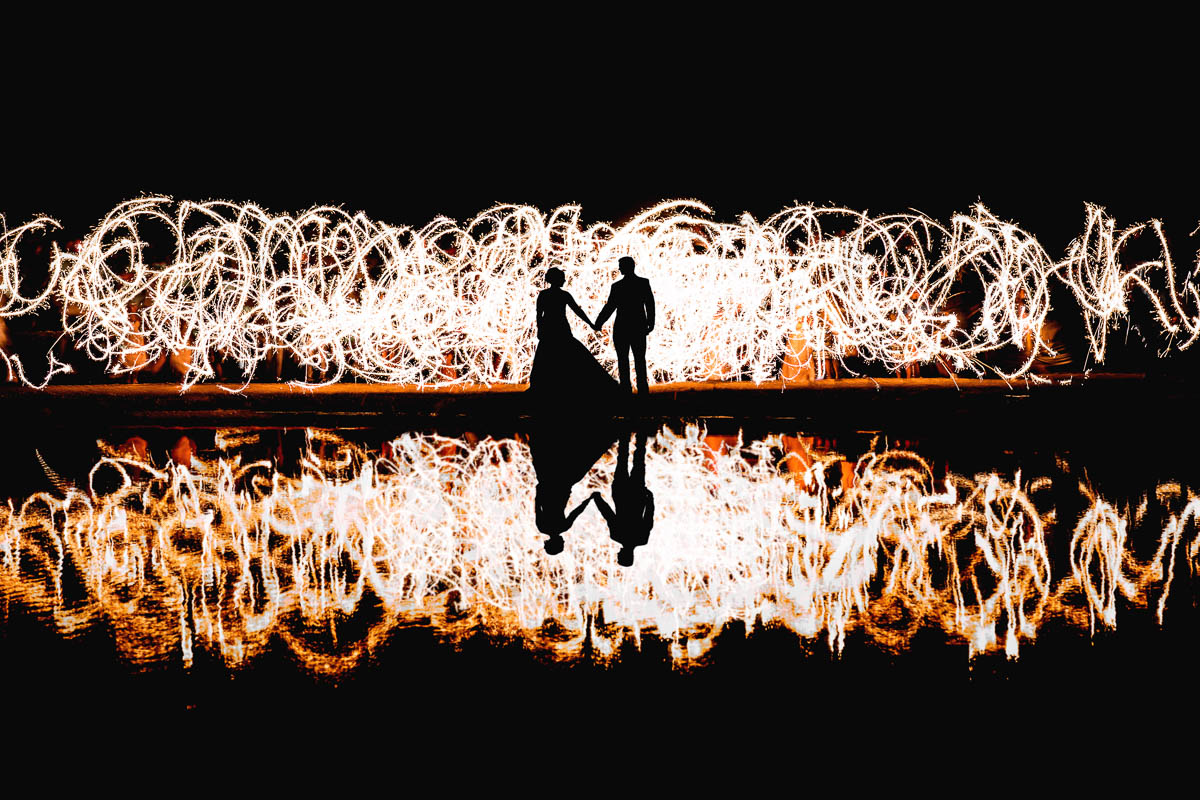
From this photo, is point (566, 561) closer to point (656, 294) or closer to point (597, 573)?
point (597, 573)

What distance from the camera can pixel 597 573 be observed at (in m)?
5.14

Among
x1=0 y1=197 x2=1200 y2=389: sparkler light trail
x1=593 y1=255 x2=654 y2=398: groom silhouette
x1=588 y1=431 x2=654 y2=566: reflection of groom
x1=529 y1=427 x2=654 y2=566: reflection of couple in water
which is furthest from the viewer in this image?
x1=0 y1=197 x2=1200 y2=389: sparkler light trail

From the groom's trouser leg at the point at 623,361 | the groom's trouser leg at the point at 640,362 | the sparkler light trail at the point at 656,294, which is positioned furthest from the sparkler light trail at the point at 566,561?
the sparkler light trail at the point at 656,294

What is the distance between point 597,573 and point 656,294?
1287cm

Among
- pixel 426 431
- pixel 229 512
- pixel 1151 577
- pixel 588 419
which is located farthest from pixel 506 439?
pixel 1151 577

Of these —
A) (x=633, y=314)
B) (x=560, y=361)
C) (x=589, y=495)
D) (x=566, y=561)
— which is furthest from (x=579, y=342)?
(x=566, y=561)

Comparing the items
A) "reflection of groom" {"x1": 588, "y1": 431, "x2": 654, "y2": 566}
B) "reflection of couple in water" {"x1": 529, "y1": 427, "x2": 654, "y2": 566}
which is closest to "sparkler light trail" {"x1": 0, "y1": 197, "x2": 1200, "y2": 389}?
"reflection of couple in water" {"x1": 529, "y1": 427, "x2": 654, "y2": 566}

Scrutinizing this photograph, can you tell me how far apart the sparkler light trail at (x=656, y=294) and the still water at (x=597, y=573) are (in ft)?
28.2

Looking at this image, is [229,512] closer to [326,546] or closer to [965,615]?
[326,546]

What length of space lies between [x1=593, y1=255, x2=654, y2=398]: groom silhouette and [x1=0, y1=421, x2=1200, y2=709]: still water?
458 cm

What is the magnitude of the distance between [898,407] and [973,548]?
8221 mm

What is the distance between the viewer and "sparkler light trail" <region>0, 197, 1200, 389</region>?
1744 cm

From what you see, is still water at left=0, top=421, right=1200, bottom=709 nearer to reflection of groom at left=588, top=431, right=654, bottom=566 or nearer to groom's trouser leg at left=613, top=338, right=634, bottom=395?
reflection of groom at left=588, top=431, right=654, bottom=566

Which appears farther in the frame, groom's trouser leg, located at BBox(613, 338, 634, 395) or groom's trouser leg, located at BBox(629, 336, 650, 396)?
groom's trouser leg, located at BBox(613, 338, 634, 395)
